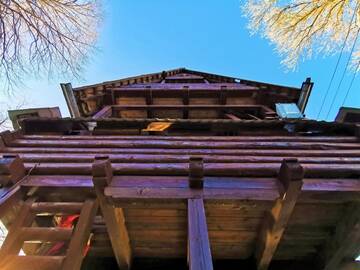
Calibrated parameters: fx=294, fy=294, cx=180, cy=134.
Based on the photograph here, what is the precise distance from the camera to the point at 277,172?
10.4 ft

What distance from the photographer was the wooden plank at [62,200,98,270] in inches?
98.6

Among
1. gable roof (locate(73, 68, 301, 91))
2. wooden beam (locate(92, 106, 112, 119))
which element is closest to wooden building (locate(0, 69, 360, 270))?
wooden beam (locate(92, 106, 112, 119))

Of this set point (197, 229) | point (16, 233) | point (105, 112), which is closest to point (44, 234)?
point (16, 233)

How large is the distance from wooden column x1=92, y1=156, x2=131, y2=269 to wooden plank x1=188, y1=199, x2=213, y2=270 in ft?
2.84

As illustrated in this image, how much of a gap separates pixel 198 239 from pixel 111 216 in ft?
3.90

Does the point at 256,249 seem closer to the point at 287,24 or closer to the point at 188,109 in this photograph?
the point at 188,109

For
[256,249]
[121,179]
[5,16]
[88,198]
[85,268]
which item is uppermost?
[5,16]

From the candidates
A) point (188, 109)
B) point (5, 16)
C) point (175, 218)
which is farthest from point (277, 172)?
point (5, 16)

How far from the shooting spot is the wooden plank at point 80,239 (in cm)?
250

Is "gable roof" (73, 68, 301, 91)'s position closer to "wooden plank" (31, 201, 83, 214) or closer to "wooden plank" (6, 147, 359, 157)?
"wooden plank" (6, 147, 359, 157)

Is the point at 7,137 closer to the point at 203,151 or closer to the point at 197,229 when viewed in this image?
the point at 203,151

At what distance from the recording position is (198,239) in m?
2.42

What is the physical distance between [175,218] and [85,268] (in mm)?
1721

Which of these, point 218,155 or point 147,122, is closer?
point 218,155
